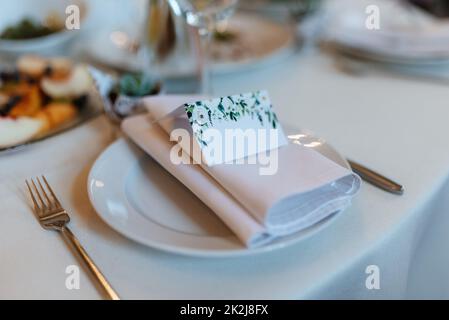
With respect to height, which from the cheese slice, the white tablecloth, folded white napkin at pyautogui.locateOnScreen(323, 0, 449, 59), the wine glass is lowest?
the white tablecloth

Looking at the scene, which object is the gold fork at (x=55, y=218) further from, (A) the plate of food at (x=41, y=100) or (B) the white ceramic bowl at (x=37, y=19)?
(B) the white ceramic bowl at (x=37, y=19)

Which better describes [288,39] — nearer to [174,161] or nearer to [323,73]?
[323,73]

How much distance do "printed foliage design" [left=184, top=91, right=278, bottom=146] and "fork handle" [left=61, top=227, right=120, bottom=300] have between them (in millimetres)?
153

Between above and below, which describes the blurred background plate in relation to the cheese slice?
above

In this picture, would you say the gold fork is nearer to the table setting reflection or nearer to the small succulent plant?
the table setting reflection

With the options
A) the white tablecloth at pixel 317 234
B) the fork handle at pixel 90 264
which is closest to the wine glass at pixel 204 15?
the white tablecloth at pixel 317 234

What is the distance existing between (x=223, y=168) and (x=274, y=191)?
0.07 metres

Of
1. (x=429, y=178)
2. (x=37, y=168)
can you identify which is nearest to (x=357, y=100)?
(x=429, y=178)

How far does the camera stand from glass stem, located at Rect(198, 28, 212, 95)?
0.73 m

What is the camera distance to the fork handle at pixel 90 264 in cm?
39

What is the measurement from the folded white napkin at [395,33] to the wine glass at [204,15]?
29 cm

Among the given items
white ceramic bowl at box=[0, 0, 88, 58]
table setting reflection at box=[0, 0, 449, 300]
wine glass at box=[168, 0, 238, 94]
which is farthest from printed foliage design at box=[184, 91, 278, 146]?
white ceramic bowl at box=[0, 0, 88, 58]

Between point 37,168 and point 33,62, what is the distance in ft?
0.88

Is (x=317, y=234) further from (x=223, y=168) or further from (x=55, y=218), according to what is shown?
(x=55, y=218)
